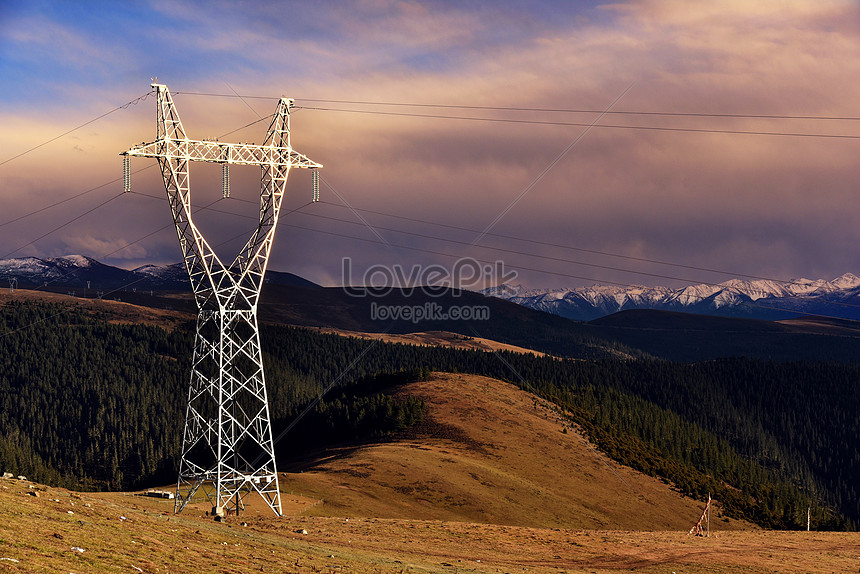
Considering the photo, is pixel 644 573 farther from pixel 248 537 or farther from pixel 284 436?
pixel 284 436

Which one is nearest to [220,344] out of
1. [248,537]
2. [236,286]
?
[236,286]

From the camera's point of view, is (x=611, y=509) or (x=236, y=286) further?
(x=611, y=509)

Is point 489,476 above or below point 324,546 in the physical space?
below

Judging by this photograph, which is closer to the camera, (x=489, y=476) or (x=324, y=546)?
(x=324, y=546)

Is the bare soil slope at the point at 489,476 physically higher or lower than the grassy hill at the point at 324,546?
lower

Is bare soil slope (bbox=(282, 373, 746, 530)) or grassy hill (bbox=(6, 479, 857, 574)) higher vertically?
grassy hill (bbox=(6, 479, 857, 574))

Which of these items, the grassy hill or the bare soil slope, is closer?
the grassy hill

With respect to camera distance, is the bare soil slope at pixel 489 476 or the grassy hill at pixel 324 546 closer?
the grassy hill at pixel 324 546

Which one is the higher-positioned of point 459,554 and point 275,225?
point 275,225
